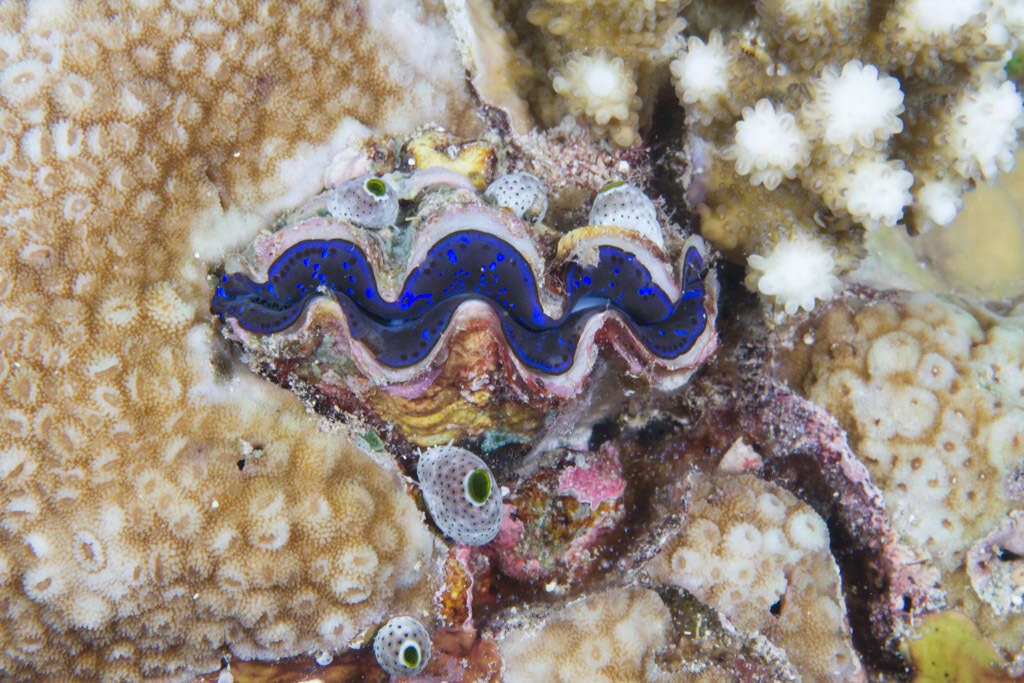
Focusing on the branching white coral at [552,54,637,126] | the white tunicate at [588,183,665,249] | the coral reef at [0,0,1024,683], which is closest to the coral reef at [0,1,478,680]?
the coral reef at [0,0,1024,683]

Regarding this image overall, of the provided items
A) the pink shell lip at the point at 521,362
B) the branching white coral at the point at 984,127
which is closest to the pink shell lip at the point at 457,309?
the pink shell lip at the point at 521,362

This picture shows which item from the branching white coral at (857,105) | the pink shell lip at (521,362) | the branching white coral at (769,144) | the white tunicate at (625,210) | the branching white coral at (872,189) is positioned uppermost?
the branching white coral at (857,105)

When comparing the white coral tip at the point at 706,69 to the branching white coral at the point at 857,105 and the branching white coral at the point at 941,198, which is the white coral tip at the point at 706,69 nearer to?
the branching white coral at the point at 857,105

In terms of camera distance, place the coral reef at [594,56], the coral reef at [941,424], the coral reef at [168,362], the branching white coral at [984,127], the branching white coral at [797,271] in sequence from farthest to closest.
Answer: the coral reef at [941,424], the branching white coral at [797,271], the coral reef at [594,56], the branching white coral at [984,127], the coral reef at [168,362]

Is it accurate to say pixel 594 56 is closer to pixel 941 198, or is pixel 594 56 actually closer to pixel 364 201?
pixel 364 201

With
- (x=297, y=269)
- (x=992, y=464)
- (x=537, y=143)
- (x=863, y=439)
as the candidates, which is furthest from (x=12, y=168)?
(x=992, y=464)

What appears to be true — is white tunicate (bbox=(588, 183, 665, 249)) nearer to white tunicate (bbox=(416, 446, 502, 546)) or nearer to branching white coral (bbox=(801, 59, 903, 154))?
branching white coral (bbox=(801, 59, 903, 154))

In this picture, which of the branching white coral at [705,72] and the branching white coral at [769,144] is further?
the branching white coral at [705,72]
